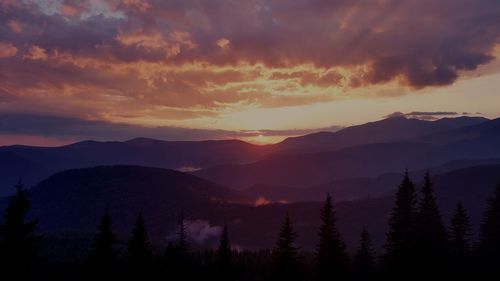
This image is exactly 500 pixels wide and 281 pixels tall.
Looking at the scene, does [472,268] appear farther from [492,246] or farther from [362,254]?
[362,254]

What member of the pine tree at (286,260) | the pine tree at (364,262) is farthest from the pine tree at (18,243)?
the pine tree at (364,262)

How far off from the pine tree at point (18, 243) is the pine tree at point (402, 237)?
2911 cm

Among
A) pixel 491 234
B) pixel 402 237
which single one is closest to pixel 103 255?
pixel 402 237

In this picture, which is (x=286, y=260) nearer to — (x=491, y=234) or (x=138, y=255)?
(x=138, y=255)

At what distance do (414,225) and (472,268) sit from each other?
9084mm

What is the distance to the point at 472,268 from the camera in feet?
150

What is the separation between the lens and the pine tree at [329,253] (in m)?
43.1

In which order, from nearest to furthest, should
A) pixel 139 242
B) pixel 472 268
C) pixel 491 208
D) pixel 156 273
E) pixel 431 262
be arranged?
pixel 431 262
pixel 472 268
pixel 139 242
pixel 156 273
pixel 491 208

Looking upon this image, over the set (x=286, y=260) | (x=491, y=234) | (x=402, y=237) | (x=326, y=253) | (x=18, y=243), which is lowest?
(x=491, y=234)

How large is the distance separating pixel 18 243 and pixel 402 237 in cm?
3127

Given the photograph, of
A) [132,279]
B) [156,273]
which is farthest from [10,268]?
[156,273]

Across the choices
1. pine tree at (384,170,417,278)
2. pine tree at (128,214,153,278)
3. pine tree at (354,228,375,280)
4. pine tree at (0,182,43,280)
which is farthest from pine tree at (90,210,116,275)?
pine tree at (354,228,375,280)

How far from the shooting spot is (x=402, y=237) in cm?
4181

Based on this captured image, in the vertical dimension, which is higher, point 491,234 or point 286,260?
point 286,260
